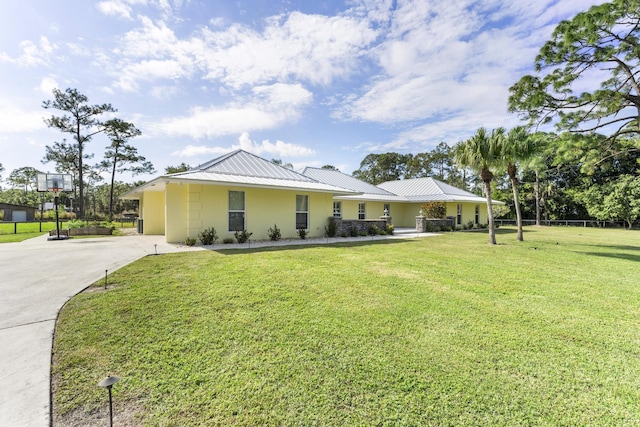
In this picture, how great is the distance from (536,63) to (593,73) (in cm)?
187

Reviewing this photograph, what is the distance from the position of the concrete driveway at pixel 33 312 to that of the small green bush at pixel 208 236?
2361 mm

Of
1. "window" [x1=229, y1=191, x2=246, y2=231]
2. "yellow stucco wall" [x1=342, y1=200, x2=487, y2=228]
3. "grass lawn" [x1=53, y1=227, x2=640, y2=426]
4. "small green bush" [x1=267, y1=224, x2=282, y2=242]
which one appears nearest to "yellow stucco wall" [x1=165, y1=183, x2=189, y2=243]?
"window" [x1=229, y1=191, x2=246, y2=231]

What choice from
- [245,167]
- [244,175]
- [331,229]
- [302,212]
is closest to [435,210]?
[331,229]

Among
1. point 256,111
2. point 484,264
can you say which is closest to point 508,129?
point 484,264

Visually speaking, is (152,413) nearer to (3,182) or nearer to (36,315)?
(36,315)

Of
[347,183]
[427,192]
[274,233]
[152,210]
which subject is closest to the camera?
[274,233]

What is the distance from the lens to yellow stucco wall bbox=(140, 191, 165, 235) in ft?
52.2

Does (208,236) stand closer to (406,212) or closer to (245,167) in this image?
(245,167)

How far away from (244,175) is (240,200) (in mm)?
1383

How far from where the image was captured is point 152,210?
16.0m

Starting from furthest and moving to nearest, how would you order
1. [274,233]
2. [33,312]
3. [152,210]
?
[152,210] → [274,233] → [33,312]

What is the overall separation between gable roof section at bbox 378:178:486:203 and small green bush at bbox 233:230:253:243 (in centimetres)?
1573

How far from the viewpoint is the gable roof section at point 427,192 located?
72.2 ft

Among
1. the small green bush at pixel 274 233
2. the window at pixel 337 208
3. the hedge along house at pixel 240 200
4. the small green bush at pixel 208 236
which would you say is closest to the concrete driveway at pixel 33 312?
the small green bush at pixel 208 236
